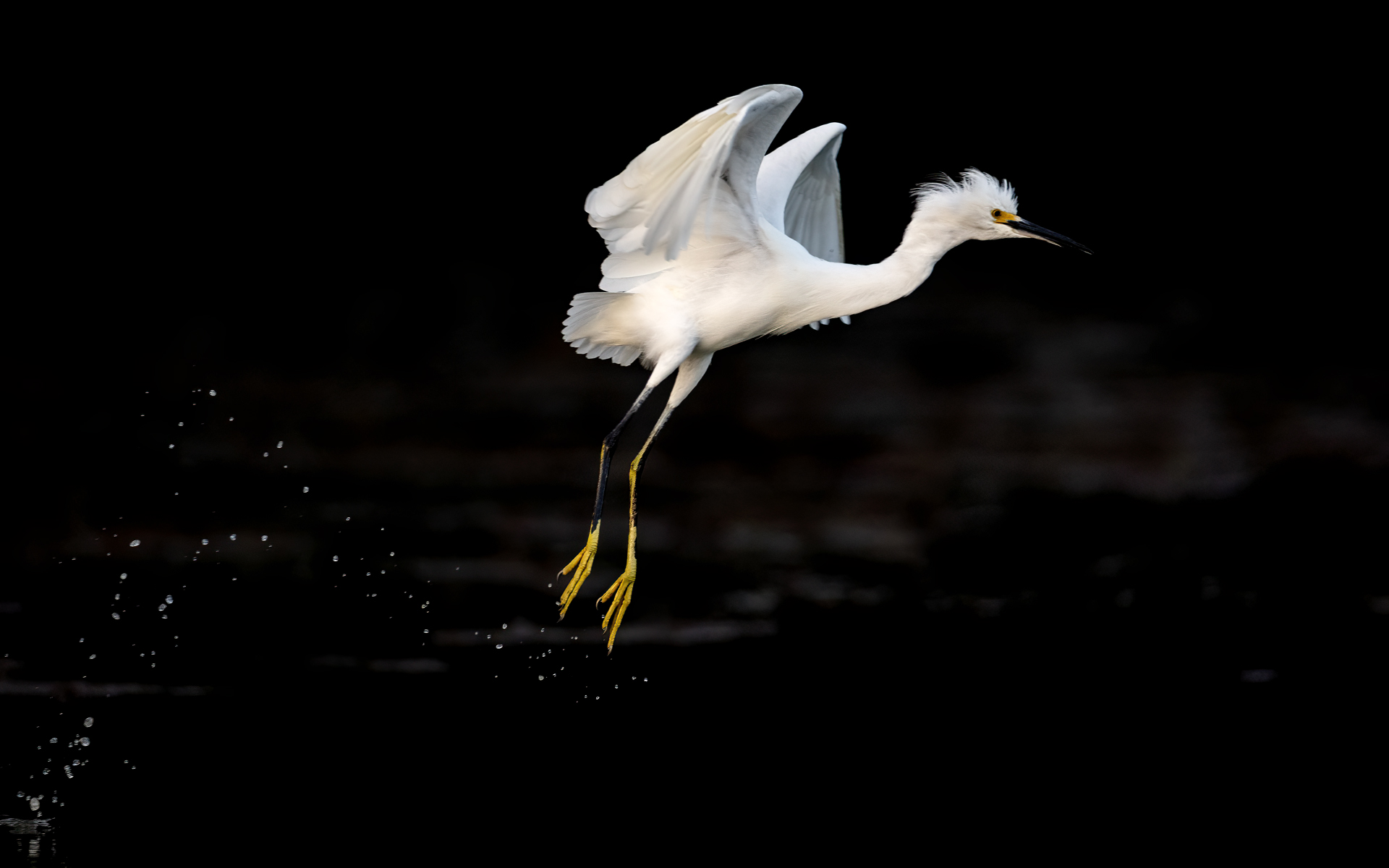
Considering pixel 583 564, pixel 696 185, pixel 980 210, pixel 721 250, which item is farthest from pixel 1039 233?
pixel 583 564

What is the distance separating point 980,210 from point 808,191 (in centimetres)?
60

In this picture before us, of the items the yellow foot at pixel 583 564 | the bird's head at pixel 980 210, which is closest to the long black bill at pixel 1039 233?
the bird's head at pixel 980 210

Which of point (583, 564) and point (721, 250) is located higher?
point (721, 250)

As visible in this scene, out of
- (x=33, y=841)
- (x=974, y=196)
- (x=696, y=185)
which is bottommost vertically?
(x=33, y=841)

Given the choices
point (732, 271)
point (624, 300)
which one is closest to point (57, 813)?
point (624, 300)

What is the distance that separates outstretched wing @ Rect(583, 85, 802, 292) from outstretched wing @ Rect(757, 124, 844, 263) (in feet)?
0.98

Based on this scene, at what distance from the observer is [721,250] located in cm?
262

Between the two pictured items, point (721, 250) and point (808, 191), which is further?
point (808, 191)

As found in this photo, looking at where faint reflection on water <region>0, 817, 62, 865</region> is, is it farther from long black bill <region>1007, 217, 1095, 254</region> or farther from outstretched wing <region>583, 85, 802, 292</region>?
long black bill <region>1007, 217, 1095, 254</region>

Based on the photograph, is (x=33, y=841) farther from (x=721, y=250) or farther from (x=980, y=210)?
(x=980, y=210)

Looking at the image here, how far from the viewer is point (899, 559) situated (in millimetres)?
4734

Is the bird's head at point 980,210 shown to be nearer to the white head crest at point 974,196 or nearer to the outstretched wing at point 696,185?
the white head crest at point 974,196

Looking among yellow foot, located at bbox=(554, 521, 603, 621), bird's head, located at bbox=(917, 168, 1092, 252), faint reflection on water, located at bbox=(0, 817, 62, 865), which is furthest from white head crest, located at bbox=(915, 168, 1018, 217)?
faint reflection on water, located at bbox=(0, 817, 62, 865)

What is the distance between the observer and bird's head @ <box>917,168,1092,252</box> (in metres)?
2.57
